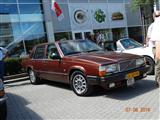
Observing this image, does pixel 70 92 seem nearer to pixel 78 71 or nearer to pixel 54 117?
pixel 78 71

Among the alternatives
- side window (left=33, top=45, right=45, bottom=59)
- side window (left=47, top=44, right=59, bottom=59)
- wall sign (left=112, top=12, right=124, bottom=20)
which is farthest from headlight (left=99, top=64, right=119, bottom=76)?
wall sign (left=112, top=12, right=124, bottom=20)

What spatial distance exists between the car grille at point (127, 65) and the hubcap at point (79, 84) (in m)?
1.05

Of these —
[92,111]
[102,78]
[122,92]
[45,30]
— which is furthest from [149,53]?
[45,30]

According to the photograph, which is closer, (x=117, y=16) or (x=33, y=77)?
(x=33, y=77)

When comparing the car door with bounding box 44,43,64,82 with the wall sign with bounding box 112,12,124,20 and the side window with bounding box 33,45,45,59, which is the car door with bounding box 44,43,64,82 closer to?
the side window with bounding box 33,45,45,59

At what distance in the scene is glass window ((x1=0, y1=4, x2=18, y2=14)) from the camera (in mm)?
19614

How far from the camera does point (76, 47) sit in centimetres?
927

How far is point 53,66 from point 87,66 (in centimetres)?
174

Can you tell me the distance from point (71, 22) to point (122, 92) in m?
16.4

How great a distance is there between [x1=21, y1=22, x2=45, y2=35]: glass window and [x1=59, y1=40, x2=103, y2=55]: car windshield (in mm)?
11826

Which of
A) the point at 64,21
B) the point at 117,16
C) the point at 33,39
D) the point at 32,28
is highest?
the point at 117,16

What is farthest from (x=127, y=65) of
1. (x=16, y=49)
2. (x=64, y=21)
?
(x=64, y=21)

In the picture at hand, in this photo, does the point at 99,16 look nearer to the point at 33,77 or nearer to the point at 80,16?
the point at 80,16

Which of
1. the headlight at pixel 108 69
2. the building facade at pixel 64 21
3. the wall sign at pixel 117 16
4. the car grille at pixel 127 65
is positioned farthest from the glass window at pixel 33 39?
the headlight at pixel 108 69
